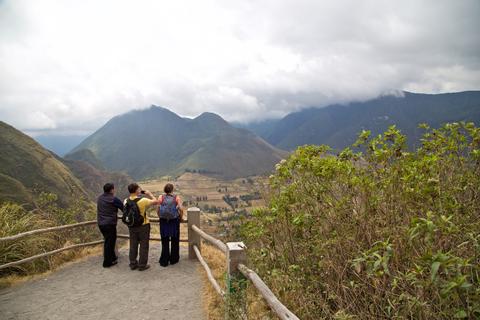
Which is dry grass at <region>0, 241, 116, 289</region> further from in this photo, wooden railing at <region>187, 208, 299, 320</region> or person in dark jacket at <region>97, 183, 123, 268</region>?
wooden railing at <region>187, 208, 299, 320</region>

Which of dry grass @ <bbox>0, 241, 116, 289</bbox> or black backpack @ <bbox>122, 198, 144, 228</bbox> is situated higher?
black backpack @ <bbox>122, 198, 144, 228</bbox>

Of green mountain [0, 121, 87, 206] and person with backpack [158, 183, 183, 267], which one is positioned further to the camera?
green mountain [0, 121, 87, 206]

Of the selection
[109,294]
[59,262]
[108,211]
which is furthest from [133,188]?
[59,262]

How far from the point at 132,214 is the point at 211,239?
1901mm

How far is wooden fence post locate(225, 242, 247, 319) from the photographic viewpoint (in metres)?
4.07

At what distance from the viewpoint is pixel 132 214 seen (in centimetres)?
683

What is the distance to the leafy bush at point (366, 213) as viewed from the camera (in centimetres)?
301

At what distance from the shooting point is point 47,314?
17.5ft

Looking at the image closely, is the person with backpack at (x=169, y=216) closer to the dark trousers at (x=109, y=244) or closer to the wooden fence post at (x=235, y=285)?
the dark trousers at (x=109, y=244)

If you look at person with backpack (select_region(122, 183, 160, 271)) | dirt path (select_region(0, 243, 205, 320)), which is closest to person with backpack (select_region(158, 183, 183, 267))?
person with backpack (select_region(122, 183, 160, 271))

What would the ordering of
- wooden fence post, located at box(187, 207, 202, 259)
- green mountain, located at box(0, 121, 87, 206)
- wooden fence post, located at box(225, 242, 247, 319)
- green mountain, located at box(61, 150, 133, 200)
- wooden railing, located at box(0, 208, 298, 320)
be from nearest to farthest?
1. wooden railing, located at box(0, 208, 298, 320)
2. wooden fence post, located at box(225, 242, 247, 319)
3. wooden fence post, located at box(187, 207, 202, 259)
4. green mountain, located at box(0, 121, 87, 206)
5. green mountain, located at box(61, 150, 133, 200)

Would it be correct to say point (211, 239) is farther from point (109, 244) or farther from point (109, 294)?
point (109, 244)

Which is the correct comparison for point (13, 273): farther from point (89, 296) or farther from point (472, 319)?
point (472, 319)

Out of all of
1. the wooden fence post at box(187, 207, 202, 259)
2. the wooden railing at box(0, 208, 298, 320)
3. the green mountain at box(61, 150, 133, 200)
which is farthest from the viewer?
the green mountain at box(61, 150, 133, 200)
